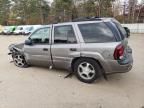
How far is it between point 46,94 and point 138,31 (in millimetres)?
21071

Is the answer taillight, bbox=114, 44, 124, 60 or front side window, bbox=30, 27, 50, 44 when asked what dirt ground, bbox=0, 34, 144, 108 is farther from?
front side window, bbox=30, 27, 50, 44

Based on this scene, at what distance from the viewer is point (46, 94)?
401 cm

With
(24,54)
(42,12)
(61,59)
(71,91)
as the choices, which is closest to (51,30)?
(61,59)

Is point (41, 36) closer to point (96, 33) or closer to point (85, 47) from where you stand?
point (85, 47)

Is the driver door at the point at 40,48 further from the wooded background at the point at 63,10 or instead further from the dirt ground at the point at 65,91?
the wooded background at the point at 63,10

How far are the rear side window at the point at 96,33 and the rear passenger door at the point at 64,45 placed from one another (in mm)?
248

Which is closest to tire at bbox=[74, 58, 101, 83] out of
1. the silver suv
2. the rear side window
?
the silver suv

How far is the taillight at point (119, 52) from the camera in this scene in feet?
12.9

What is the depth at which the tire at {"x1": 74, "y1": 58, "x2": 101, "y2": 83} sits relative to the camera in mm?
4328

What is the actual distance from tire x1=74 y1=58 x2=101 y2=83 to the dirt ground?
0.16 metres

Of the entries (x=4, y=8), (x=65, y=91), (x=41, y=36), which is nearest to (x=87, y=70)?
(x=65, y=91)

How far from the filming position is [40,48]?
16.9 feet

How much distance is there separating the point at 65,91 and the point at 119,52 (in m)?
1.56

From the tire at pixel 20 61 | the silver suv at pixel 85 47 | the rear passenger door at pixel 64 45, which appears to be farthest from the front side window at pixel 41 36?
the tire at pixel 20 61
